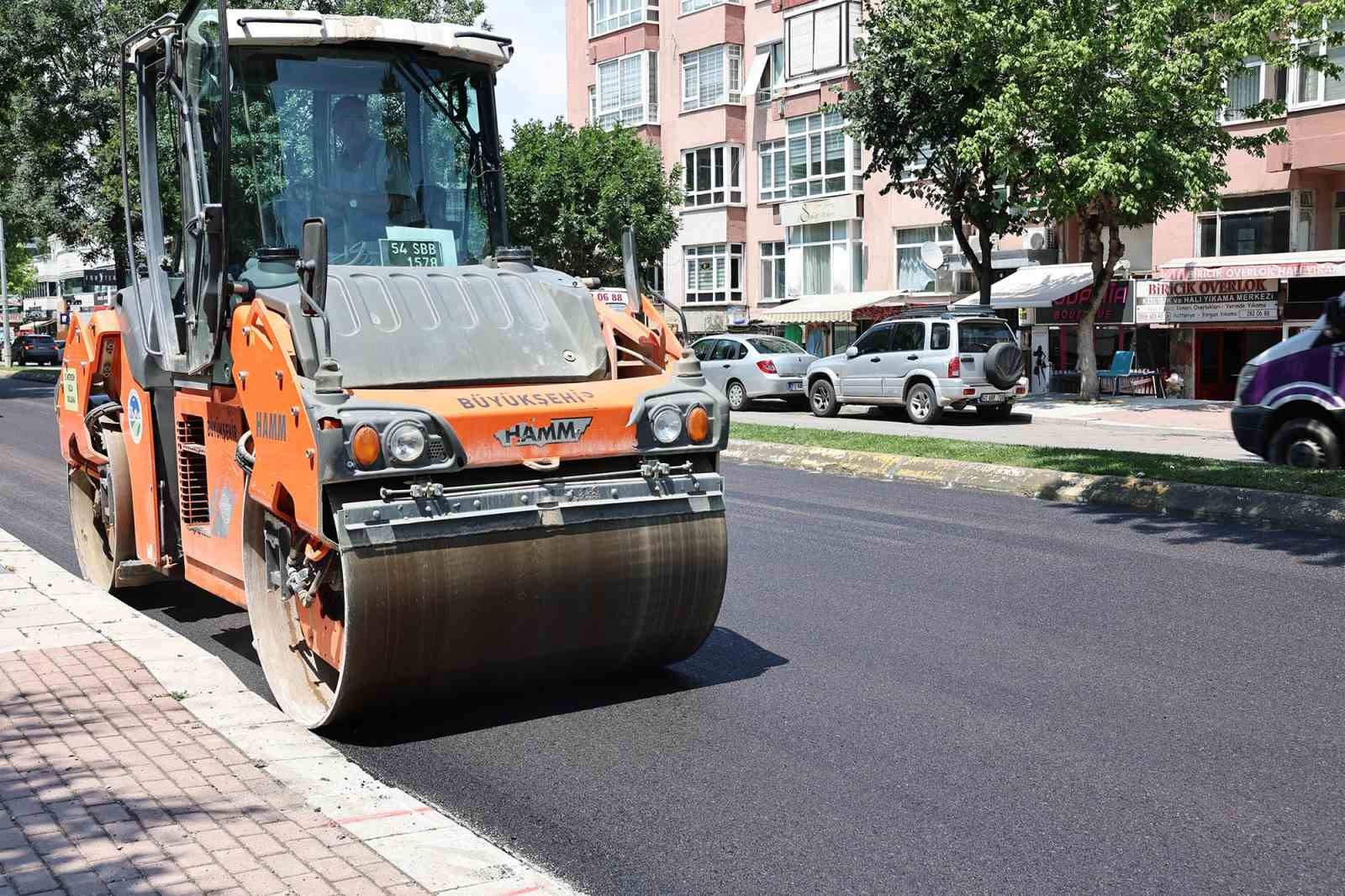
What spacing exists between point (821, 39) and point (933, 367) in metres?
20.1

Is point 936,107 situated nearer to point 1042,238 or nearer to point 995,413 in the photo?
point 1042,238

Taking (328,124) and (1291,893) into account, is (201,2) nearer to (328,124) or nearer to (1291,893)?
(328,124)

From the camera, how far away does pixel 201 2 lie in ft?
21.3

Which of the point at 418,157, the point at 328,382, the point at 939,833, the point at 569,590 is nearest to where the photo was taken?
the point at 939,833

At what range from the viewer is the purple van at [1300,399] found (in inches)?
538

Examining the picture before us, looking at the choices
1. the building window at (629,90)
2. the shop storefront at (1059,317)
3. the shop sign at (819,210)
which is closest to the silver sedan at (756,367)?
the shop storefront at (1059,317)

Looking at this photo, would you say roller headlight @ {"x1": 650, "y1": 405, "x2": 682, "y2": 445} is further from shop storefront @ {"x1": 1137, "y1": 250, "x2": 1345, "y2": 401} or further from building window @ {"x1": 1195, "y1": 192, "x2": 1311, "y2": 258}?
building window @ {"x1": 1195, "y1": 192, "x2": 1311, "y2": 258}

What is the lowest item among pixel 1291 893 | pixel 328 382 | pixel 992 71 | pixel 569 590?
pixel 1291 893

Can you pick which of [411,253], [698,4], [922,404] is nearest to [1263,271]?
[922,404]

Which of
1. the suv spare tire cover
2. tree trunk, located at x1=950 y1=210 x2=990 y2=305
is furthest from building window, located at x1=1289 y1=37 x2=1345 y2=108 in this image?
the suv spare tire cover

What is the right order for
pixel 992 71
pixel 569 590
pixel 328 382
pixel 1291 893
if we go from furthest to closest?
pixel 992 71 → pixel 569 590 → pixel 328 382 → pixel 1291 893

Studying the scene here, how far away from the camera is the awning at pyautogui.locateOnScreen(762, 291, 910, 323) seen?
1515 inches

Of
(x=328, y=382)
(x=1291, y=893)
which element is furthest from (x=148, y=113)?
(x=1291, y=893)

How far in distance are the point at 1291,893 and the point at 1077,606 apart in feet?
13.6
